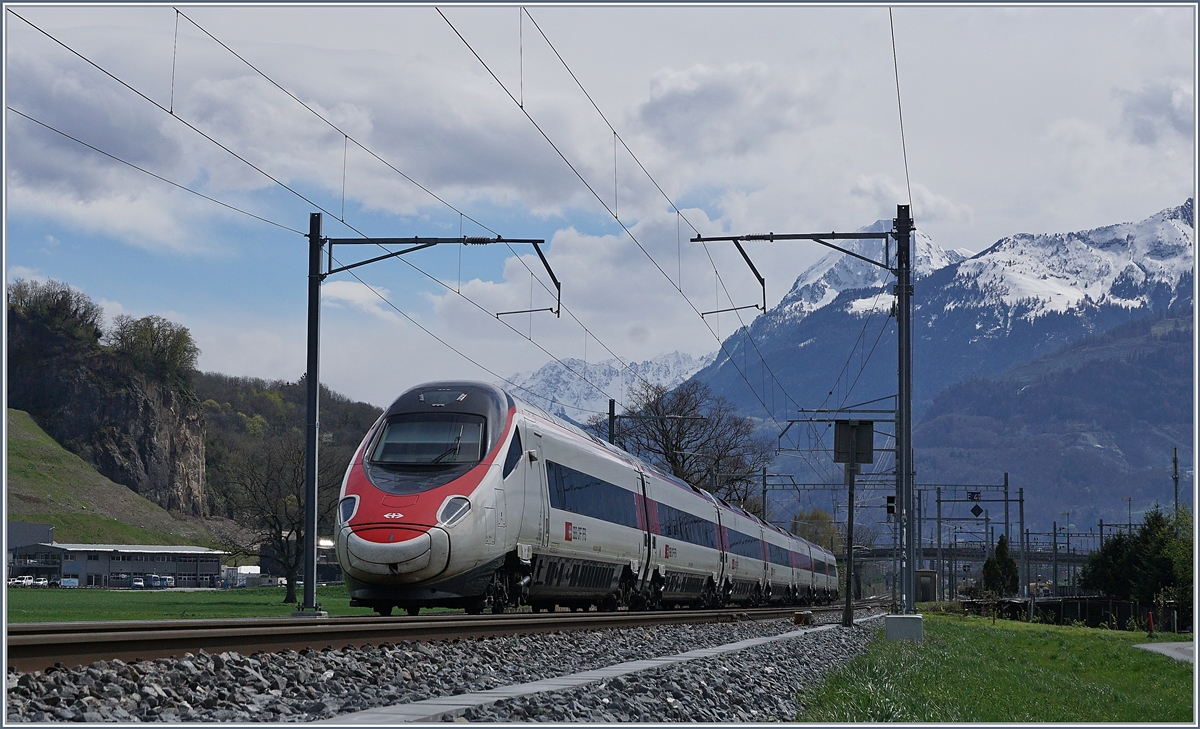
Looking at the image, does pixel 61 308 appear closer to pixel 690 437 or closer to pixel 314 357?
pixel 690 437

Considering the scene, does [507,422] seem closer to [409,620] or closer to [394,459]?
[394,459]

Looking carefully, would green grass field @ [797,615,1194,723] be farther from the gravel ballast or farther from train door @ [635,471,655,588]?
train door @ [635,471,655,588]

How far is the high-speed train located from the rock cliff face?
127m

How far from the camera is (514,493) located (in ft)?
68.0

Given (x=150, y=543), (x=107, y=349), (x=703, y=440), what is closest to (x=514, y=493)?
(x=703, y=440)

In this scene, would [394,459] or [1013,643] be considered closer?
[394,459]

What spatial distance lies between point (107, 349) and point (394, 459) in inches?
5552

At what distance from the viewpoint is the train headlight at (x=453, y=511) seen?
18672mm

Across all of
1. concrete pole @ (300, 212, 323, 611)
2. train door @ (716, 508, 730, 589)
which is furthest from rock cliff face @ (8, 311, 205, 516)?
concrete pole @ (300, 212, 323, 611)

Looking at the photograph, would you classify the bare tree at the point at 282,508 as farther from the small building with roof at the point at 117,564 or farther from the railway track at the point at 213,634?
the small building with roof at the point at 117,564

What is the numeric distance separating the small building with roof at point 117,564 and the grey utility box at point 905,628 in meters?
90.5

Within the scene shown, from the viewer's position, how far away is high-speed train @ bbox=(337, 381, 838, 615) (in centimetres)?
1870

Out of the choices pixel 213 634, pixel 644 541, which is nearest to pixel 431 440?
pixel 213 634

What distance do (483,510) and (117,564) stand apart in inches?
4070
